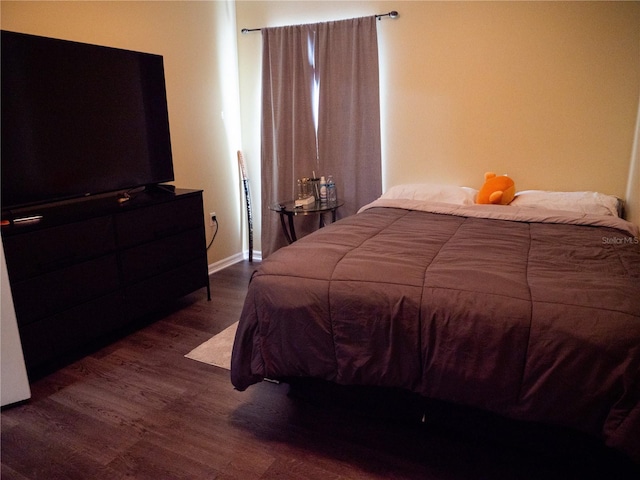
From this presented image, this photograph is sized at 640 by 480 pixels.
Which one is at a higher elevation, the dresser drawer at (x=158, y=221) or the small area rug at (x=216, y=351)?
the dresser drawer at (x=158, y=221)

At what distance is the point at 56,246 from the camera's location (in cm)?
218

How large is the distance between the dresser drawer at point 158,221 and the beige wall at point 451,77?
24.4 inches

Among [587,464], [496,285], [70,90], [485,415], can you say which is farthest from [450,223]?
[70,90]

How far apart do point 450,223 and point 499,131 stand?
3.76 feet

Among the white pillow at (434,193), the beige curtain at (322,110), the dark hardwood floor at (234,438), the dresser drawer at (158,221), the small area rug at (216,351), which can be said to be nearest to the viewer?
the dark hardwood floor at (234,438)

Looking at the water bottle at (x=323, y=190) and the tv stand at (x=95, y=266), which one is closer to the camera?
the tv stand at (x=95, y=266)

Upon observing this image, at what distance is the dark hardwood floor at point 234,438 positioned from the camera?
1592 mm

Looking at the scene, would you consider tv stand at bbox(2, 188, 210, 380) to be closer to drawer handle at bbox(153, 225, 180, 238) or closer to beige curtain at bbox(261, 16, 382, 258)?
drawer handle at bbox(153, 225, 180, 238)

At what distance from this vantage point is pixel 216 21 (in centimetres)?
376

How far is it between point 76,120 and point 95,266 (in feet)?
2.66

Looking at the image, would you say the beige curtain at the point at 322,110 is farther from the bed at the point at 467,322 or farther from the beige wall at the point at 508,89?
the bed at the point at 467,322

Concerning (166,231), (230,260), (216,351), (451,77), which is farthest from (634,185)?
(230,260)

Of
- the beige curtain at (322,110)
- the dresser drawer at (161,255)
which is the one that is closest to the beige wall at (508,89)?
the beige curtain at (322,110)

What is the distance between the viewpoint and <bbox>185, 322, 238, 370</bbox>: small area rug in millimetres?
2387
